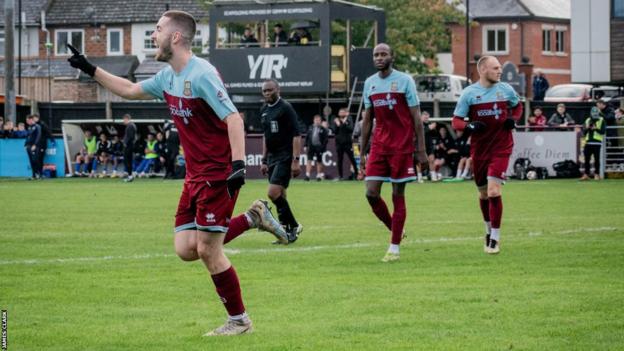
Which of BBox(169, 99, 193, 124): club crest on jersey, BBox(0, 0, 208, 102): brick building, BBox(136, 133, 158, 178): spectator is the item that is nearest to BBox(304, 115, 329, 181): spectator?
BBox(136, 133, 158, 178): spectator

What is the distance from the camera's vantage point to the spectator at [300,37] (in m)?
43.0

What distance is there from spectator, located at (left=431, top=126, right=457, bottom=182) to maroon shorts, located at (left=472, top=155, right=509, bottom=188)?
21.9m

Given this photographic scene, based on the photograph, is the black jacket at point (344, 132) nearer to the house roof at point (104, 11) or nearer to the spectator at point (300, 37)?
the spectator at point (300, 37)

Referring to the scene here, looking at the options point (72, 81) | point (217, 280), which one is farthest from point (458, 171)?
point (72, 81)

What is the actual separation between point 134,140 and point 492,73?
84.2ft

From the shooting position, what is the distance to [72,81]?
2995 inches

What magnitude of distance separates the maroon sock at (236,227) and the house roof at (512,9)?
237 feet

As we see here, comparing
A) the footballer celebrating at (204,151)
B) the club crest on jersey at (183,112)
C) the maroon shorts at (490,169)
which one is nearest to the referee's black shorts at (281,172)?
the maroon shorts at (490,169)

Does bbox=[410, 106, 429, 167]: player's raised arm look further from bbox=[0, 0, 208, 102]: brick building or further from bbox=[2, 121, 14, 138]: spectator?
bbox=[0, 0, 208, 102]: brick building

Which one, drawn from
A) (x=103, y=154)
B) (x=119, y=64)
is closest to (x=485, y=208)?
(x=103, y=154)

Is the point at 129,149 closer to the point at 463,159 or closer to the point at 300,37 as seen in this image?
the point at 300,37

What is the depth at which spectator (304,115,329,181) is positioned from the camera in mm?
37844

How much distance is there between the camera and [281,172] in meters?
17.2

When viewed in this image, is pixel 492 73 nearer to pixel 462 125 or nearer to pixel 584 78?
pixel 462 125
